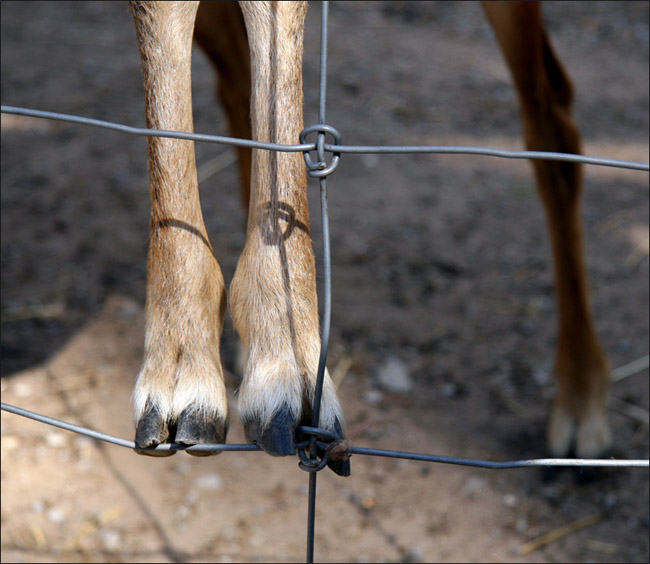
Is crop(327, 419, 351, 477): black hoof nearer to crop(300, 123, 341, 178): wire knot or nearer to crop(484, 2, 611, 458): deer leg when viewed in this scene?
crop(300, 123, 341, 178): wire knot

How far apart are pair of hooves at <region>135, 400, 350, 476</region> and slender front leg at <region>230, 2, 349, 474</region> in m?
0.03

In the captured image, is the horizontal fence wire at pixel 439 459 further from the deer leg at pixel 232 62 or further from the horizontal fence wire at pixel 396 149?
the deer leg at pixel 232 62

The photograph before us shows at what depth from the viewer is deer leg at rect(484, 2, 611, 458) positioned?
2.19 m

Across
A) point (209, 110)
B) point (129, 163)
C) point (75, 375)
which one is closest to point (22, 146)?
point (129, 163)

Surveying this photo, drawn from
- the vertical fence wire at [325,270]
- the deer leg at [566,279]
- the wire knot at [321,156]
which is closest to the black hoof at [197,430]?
the vertical fence wire at [325,270]

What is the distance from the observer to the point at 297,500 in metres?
2.09

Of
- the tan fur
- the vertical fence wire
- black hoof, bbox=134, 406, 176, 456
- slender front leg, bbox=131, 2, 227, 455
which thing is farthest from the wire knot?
black hoof, bbox=134, 406, 176, 456

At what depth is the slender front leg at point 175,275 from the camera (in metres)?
1.28

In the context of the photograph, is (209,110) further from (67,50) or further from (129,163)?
(67,50)

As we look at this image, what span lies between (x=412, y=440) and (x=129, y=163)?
2041 millimetres

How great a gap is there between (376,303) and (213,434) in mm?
1571

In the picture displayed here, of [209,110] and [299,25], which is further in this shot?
[209,110]

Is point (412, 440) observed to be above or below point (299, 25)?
below

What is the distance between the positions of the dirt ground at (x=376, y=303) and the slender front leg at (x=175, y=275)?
11.1 inches
